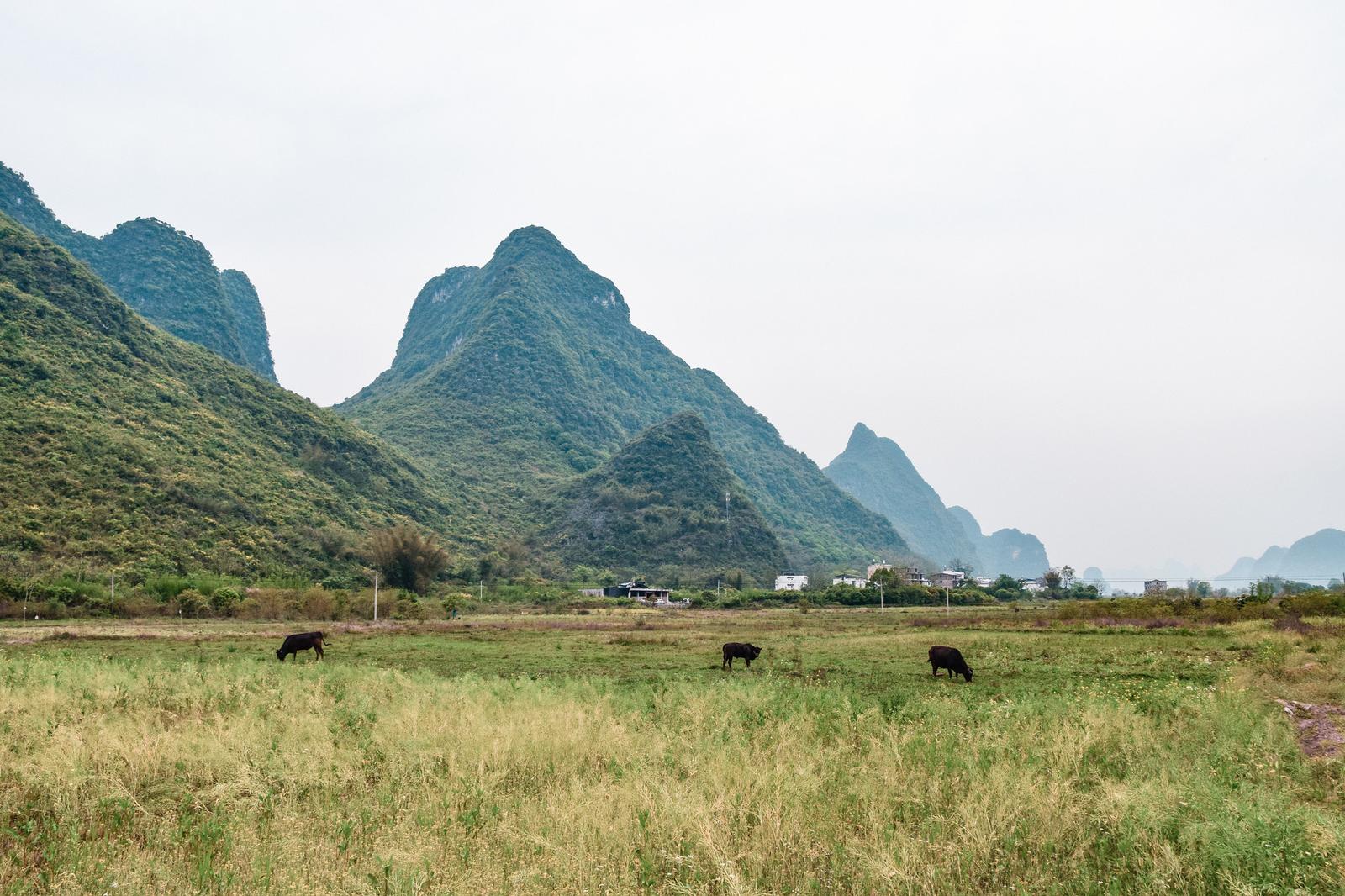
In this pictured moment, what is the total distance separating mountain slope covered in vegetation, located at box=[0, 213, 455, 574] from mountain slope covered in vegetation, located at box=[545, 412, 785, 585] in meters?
29.4

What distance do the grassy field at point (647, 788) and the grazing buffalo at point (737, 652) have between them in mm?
6594

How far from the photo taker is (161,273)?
18375 cm

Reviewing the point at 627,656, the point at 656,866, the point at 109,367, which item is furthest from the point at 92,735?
the point at 109,367

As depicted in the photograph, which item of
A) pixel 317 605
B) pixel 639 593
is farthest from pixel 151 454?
pixel 639 593

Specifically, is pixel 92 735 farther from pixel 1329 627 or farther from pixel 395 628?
pixel 1329 627

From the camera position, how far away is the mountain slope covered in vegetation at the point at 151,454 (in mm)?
63438

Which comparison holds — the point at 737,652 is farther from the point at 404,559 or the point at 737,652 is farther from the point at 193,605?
the point at 404,559

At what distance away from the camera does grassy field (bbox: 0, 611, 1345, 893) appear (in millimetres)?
6738

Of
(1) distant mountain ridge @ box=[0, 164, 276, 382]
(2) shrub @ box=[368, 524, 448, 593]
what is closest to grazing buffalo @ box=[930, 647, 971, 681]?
(2) shrub @ box=[368, 524, 448, 593]

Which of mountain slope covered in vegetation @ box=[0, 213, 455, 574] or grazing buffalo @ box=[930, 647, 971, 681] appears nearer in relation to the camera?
grazing buffalo @ box=[930, 647, 971, 681]

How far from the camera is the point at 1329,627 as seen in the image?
1255 inches

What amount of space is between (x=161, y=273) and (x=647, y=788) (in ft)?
714

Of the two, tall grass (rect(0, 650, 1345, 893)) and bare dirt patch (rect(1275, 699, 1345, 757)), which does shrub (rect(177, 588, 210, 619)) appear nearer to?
tall grass (rect(0, 650, 1345, 893))

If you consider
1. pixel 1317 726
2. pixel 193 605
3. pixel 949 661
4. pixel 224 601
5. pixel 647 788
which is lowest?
pixel 193 605
